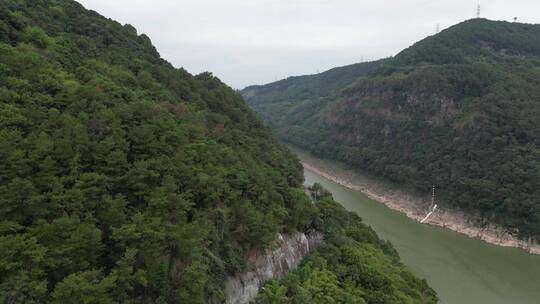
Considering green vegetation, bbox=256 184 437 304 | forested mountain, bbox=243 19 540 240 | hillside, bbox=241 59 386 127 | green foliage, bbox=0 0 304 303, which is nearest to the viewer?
green foliage, bbox=0 0 304 303

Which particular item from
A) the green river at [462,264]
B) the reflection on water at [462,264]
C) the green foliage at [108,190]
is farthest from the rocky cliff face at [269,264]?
the reflection on water at [462,264]

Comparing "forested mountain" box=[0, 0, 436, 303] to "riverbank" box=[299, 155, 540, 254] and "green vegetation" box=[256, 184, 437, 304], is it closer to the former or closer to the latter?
"green vegetation" box=[256, 184, 437, 304]

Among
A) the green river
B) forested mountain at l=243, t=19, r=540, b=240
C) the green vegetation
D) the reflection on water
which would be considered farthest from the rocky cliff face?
forested mountain at l=243, t=19, r=540, b=240

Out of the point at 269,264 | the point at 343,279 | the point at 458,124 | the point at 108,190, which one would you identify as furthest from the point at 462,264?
the point at 108,190

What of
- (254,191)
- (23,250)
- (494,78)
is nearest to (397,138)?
(494,78)

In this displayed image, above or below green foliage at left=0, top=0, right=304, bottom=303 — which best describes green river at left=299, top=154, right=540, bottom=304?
below

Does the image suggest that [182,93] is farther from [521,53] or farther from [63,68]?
[521,53]
